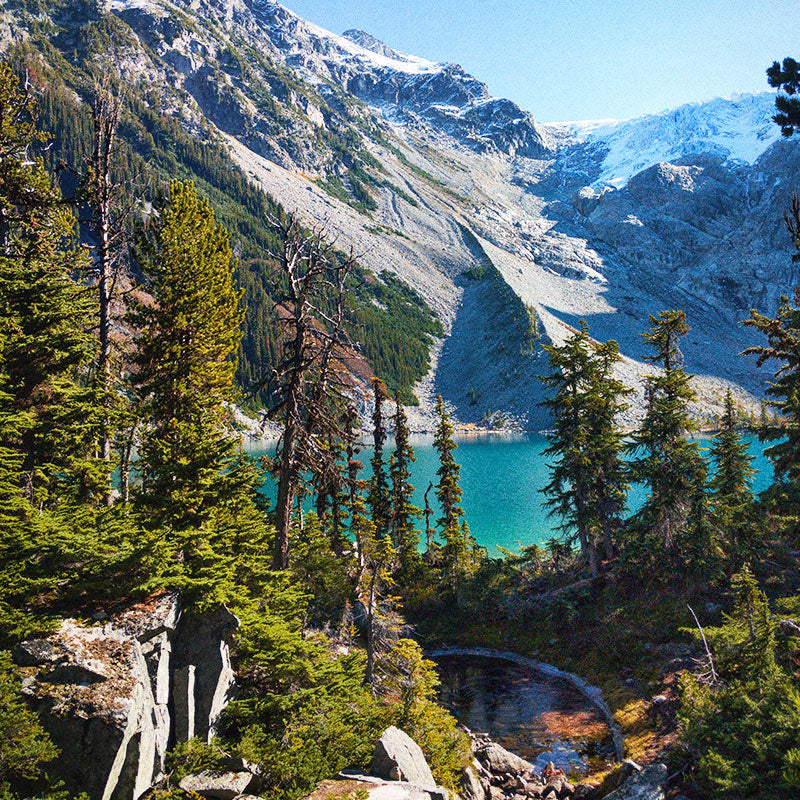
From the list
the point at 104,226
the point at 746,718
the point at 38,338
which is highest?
the point at 104,226

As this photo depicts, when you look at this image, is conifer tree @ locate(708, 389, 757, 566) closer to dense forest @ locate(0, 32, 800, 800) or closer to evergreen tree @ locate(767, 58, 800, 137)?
dense forest @ locate(0, 32, 800, 800)

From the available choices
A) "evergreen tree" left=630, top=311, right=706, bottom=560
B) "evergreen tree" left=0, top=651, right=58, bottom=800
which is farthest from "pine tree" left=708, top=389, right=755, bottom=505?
"evergreen tree" left=0, top=651, right=58, bottom=800

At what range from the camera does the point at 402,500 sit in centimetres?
4091

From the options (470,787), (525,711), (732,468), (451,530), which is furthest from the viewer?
(451,530)

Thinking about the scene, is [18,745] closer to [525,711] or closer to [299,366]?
[299,366]

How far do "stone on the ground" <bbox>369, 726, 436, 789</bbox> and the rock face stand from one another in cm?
381

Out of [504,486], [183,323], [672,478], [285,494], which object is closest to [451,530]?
[672,478]

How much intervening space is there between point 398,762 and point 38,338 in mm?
15275

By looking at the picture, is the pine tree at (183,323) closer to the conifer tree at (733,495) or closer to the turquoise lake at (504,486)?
the conifer tree at (733,495)

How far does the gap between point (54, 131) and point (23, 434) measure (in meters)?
220

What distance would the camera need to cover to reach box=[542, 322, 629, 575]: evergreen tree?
32.3 meters

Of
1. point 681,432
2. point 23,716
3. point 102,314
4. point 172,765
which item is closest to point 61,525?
point 23,716

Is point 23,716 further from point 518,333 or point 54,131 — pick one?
point 54,131

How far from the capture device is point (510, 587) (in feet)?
118
